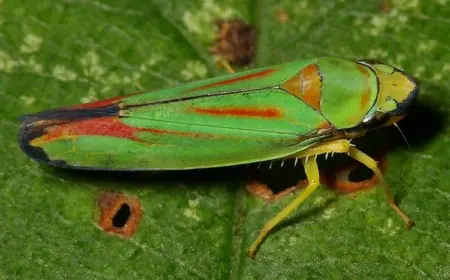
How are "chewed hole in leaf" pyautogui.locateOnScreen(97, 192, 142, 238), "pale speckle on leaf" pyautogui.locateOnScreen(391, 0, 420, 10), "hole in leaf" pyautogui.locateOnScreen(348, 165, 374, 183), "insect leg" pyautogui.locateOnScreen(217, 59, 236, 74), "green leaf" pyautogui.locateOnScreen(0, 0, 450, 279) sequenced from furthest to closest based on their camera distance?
1. "pale speckle on leaf" pyautogui.locateOnScreen(391, 0, 420, 10)
2. "insect leg" pyautogui.locateOnScreen(217, 59, 236, 74)
3. "hole in leaf" pyautogui.locateOnScreen(348, 165, 374, 183)
4. "chewed hole in leaf" pyautogui.locateOnScreen(97, 192, 142, 238)
5. "green leaf" pyautogui.locateOnScreen(0, 0, 450, 279)

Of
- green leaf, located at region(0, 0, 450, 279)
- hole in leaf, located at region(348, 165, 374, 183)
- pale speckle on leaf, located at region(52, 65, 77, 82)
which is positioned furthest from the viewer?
pale speckle on leaf, located at region(52, 65, 77, 82)

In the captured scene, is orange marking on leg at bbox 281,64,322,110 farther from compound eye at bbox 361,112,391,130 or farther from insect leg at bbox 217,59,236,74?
insect leg at bbox 217,59,236,74

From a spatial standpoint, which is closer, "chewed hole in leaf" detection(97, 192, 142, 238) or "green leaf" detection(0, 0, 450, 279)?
"green leaf" detection(0, 0, 450, 279)

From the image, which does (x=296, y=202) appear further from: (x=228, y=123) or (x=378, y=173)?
(x=228, y=123)

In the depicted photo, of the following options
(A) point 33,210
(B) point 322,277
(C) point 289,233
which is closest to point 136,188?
(A) point 33,210

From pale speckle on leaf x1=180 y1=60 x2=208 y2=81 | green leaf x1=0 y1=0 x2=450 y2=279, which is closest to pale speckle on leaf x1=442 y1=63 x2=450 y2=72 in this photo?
green leaf x1=0 y1=0 x2=450 y2=279

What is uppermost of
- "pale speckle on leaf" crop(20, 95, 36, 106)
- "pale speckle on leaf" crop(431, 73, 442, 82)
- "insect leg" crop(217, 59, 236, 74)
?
"pale speckle on leaf" crop(20, 95, 36, 106)

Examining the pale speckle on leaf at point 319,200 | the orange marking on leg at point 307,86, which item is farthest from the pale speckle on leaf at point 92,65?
the pale speckle on leaf at point 319,200

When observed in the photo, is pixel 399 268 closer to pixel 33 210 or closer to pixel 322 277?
pixel 322 277
